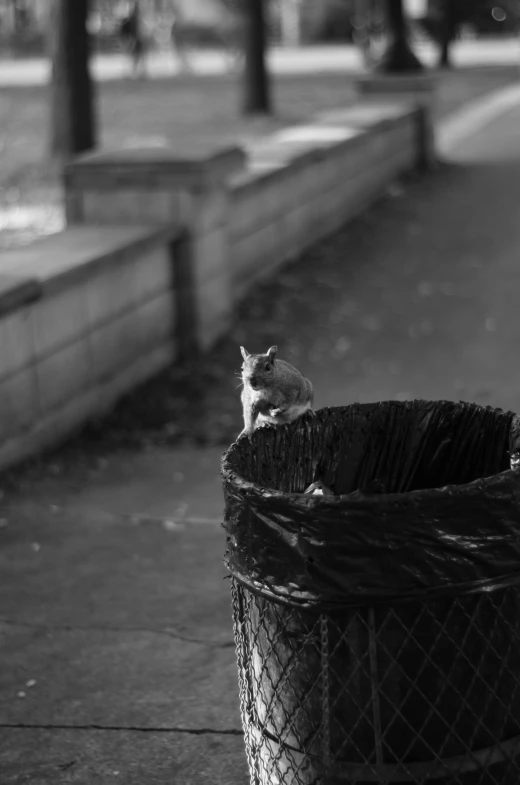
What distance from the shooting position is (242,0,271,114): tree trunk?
1936 cm

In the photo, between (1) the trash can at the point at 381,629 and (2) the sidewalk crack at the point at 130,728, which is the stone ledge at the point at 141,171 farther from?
(1) the trash can at the point at 381,629

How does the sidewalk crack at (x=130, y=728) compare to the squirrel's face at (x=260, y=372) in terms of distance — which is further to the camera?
the sidewalk crack at (x=130, y=728)

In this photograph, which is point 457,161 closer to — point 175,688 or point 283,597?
point 175,688

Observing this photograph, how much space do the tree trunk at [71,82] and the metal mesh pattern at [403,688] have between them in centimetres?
1164

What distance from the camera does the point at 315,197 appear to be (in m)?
12.2

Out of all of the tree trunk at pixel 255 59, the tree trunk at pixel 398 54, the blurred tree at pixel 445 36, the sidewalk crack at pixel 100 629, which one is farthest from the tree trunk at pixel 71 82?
the blurred tree at pixel 445 36

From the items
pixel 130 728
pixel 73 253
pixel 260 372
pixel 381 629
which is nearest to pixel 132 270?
pixel 73 253

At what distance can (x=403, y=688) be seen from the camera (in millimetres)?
3006

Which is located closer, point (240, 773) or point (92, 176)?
point (240, 773)

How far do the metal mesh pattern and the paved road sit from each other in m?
28.0

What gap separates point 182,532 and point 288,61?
3308 centimetres

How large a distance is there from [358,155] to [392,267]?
8.14 feet

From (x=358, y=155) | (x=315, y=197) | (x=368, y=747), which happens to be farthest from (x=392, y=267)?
(x=368, y=747)

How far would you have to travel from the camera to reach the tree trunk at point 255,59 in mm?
19359
